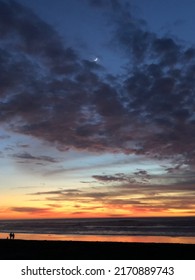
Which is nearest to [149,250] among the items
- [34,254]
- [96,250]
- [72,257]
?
[96,250]

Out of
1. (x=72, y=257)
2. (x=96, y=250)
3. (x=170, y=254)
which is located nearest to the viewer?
(x=72, y=257)
